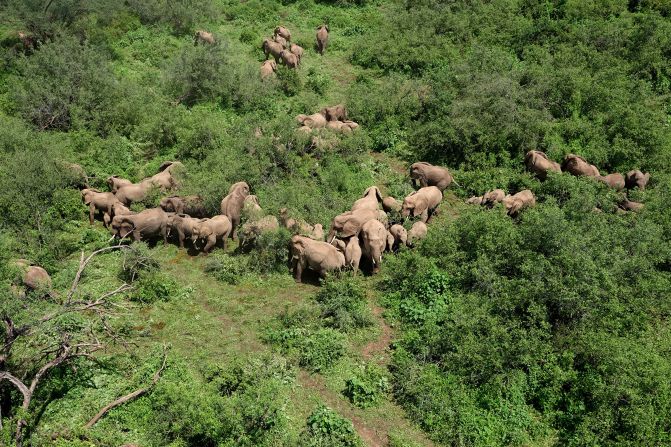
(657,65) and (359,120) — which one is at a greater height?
(657,65)

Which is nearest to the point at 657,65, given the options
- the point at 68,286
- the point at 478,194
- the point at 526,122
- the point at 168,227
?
the point at 526,122

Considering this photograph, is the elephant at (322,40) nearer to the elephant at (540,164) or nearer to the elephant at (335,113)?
the elephant at (335,113)

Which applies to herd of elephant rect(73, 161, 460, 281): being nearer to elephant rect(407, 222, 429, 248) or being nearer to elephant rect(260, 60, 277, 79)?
elephant rect(407, 222, 429, 248)

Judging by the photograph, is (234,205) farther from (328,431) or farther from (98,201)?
(328,431)

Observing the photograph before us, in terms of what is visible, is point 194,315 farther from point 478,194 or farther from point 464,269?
point 478,194

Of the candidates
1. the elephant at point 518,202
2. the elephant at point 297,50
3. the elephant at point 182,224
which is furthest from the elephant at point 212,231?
the elephant at point 297,50

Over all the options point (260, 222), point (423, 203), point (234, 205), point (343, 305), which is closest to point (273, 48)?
point (234, 205)
